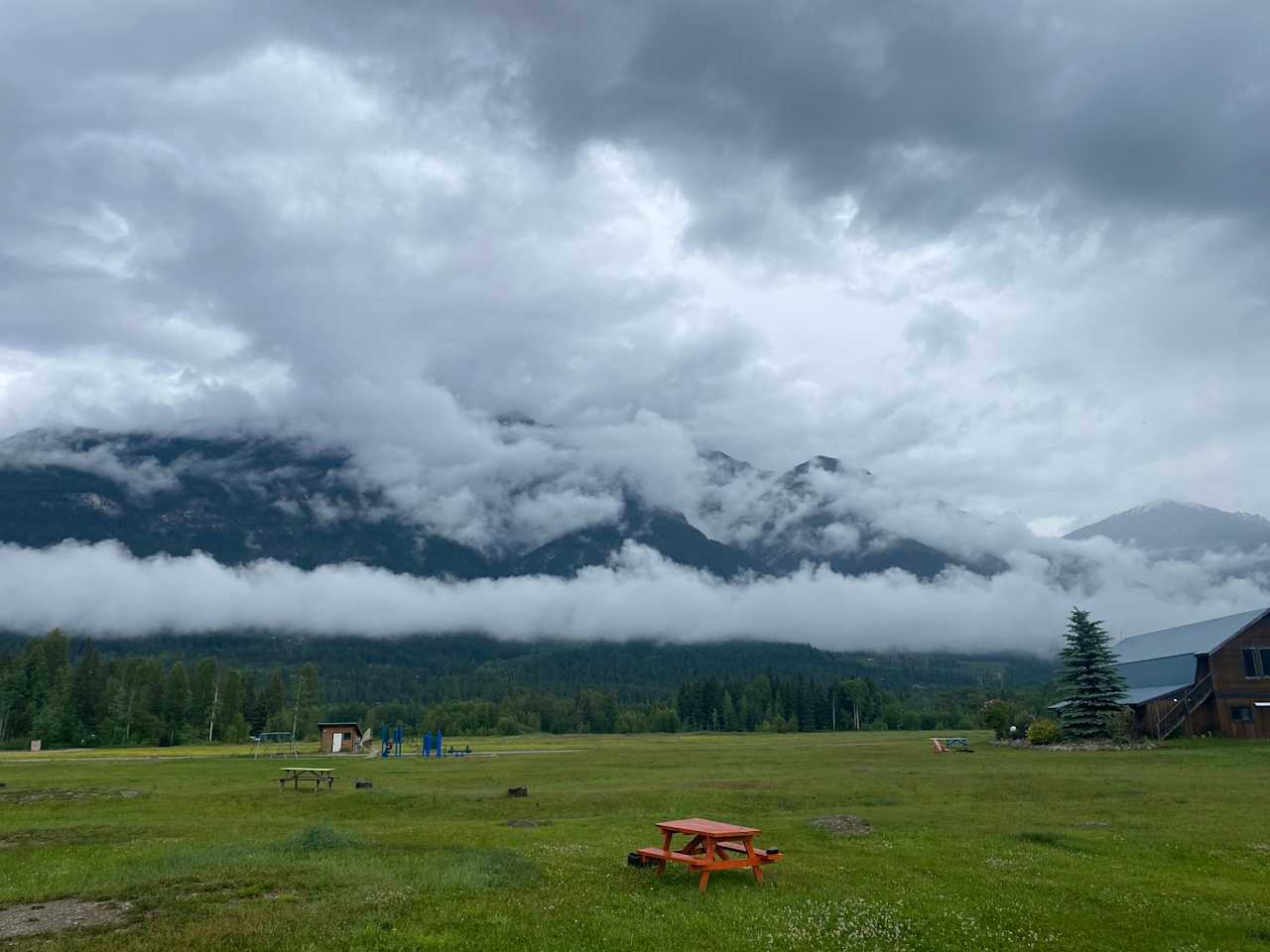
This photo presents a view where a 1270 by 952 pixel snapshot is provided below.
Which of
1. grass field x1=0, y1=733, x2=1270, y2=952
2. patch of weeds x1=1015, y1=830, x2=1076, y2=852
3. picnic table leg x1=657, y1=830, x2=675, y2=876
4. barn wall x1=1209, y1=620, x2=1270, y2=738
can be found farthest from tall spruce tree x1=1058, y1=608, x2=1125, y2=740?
picnic table leg x1=657, y1=830, x2=675, y2=876

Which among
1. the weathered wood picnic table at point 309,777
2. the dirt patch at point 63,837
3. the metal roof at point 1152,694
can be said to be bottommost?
the weathered wood picnic table at point 309,777

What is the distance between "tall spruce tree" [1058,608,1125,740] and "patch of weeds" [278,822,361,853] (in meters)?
68.8

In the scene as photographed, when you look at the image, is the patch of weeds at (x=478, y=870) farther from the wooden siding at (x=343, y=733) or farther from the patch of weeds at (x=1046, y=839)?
the wooden siding at (x=343, y=733)

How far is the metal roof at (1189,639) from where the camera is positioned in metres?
80.7

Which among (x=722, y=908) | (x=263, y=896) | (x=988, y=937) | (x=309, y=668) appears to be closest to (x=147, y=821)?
(x=263, y=896)

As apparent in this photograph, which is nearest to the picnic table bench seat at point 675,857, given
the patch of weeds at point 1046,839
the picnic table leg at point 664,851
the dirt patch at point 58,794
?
the picnic table leg at point 664,851

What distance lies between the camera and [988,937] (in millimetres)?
14531

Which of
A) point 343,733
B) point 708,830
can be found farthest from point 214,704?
A: point 708,830

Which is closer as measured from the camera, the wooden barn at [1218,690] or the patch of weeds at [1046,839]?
the patch of weeds at [1046,839]

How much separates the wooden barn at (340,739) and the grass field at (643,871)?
55.2m

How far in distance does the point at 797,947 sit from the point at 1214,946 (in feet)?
24.4

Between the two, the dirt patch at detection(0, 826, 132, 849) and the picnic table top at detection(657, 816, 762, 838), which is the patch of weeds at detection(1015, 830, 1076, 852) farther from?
the dirt patch at detection(0, 826, 132, 849)

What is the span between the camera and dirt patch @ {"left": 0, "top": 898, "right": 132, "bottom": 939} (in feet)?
48.1

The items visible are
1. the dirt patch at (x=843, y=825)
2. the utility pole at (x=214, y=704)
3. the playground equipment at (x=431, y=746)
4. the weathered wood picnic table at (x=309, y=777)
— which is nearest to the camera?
the dirt patch at (x=843, y=825)
